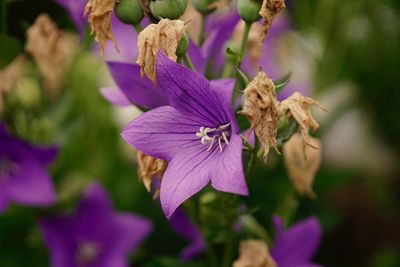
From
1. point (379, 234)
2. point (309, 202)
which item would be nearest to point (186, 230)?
point (309, 202)

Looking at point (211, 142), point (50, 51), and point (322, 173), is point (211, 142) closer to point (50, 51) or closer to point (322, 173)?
point (50, 51)

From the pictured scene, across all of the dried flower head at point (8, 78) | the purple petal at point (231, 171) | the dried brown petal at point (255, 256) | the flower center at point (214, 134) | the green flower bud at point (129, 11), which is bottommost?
the dried brown petal at point (255, 256)

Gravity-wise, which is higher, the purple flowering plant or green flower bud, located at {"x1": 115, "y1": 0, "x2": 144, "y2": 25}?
green flower bud, located at {"x1": 115, "y1": 0, "x2": 144, "y2": 25}

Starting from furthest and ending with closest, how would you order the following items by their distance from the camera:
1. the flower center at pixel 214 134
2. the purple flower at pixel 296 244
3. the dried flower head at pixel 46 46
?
the dried flower head at pixel 46 46 < the purple flower at pixel 296 244 < the flower center at pixel 214 134

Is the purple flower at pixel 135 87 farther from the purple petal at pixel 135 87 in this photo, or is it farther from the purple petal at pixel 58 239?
the purple petal at pixel 58 239

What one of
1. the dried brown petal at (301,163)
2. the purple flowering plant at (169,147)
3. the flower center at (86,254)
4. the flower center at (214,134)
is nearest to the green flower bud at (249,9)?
the purple flowering plant at (169,147)

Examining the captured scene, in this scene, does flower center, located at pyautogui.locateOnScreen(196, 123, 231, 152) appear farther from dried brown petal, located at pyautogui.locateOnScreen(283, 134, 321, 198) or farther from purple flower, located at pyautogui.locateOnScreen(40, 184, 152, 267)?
purple flower, located at pyautogui.locateOnScreen(40, 184, 152, 267)

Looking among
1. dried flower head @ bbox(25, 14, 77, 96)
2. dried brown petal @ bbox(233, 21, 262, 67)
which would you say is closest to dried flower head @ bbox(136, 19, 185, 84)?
dried brown petal @ bbox(233, 21, 262, 67)
